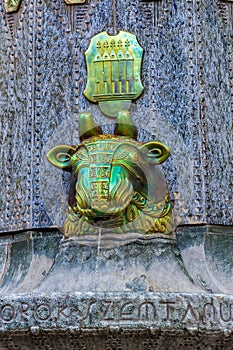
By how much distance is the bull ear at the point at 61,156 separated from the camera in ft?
26.8

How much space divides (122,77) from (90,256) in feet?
5.05

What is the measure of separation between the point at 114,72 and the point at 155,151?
862mm

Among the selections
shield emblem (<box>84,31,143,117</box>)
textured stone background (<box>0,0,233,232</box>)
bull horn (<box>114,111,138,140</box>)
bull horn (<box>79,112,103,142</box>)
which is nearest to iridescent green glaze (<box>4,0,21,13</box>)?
textured stone background (<box>0,0,233,232</box>)

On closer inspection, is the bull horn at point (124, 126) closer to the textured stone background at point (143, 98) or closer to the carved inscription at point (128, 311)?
the textured stone background at point (143, 98)

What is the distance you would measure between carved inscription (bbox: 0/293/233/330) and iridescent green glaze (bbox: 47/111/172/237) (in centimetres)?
76

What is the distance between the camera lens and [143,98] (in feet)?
28.4

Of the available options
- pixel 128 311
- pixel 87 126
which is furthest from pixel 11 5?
pixel 128 311

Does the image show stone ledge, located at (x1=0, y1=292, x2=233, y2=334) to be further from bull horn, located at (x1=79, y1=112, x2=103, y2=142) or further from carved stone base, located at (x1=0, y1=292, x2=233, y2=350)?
bull horn, located at (x1=79, y1=112, x2=103, y2=142)

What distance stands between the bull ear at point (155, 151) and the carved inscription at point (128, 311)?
1203mm

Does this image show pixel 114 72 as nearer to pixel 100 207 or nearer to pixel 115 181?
pixel 115 181

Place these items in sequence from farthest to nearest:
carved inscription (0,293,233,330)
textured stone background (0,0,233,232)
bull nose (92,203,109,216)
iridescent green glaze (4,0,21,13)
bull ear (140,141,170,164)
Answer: iridescent green glaze (4,0,21,13) < textured stone background (0,0,233,232) < bull ear (140,141,170,164) < bull nose (92,203,109,216) < carved inscription (0,293,233,330)

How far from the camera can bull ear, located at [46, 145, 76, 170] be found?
321 inches

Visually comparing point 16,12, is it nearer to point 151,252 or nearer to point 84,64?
point 84,64

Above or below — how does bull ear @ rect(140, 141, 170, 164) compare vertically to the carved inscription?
above
